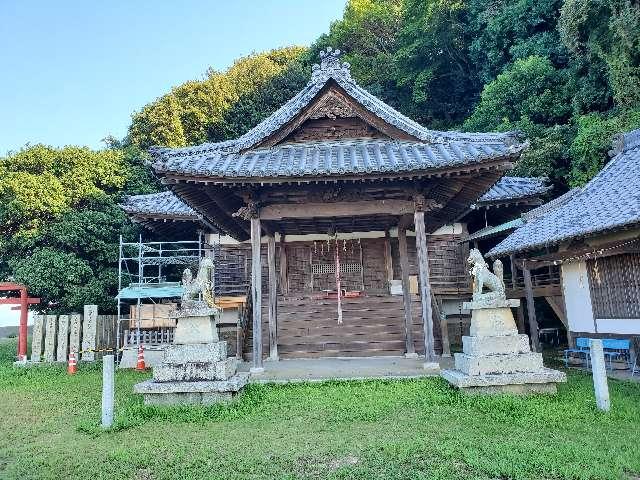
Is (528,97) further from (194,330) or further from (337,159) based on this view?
(194,330)

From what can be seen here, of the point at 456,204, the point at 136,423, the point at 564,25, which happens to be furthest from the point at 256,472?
the point at 564,25

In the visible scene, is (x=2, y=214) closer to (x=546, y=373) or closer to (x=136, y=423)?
(x=136, y=423)

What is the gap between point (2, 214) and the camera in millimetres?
19656

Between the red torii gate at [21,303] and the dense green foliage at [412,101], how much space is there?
1.08 meters

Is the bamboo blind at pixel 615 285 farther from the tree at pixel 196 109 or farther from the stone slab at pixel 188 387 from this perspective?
the tree at pixel 196 109

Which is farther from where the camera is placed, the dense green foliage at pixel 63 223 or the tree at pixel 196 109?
the tree at pixel 196 109

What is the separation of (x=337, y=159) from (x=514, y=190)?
344 inches

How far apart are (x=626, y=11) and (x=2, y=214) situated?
2644 cm

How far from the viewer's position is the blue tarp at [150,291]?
16.6 m

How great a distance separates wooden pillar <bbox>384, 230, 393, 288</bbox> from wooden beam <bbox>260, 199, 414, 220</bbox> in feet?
16.8

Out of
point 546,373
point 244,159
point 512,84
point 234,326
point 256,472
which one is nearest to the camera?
point 256,472

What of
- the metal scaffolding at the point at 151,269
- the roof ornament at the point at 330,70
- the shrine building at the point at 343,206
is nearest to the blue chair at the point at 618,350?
the shrine building at the point at 343,206

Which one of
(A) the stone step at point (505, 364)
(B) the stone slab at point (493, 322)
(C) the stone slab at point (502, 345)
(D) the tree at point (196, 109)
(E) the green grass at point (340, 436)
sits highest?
(D) the tree at point (196, 109)

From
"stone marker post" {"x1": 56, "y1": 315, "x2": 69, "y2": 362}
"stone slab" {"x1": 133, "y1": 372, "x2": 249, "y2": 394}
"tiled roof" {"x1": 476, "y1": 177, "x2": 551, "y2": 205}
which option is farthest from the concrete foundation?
"tiled roof" {"x1": 476, "y1": 177, "x2": 551, "y2": 205}
